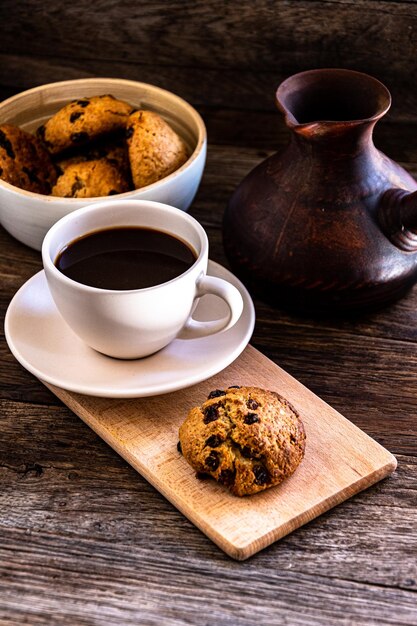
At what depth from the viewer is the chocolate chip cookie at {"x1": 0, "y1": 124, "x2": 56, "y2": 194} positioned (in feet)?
3.95

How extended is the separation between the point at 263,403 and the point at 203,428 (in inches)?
2.9

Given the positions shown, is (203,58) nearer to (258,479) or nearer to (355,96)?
(355,96)

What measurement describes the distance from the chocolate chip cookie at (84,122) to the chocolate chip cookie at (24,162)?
3 centimetres

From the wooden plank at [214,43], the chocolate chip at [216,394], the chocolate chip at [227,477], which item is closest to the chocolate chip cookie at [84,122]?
the wooden plank at [214,43]

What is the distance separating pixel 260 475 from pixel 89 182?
53cm

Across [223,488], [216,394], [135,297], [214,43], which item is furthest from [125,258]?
[214,43]

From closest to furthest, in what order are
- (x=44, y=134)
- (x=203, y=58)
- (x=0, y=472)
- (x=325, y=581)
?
(x=325, y=581) → (x=0, y=472) → (x=44, y=134) → (x=203, y=58)

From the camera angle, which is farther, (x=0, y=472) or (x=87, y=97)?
(x=87, y=97)

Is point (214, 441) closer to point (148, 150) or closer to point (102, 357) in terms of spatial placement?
point (102, 357)

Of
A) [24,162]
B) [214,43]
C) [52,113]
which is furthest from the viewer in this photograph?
[214,43]

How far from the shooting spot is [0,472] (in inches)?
36.9

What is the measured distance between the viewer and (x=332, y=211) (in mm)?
1062

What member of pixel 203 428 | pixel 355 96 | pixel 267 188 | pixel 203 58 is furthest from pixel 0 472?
pixel 203 58

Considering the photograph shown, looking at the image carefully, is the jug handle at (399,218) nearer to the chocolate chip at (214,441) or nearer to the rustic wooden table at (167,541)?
the rustic wooden table at (167,541)
